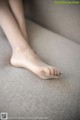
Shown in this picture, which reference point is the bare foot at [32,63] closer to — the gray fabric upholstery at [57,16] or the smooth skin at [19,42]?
the smooth skin at [19,42]

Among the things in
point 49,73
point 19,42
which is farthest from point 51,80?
point 19,42

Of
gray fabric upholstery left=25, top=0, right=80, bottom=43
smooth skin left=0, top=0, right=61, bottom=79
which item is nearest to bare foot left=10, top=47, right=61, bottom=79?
smooth skin left=0, top=0, right=61, bottom=79

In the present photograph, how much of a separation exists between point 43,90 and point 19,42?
24 centimetres

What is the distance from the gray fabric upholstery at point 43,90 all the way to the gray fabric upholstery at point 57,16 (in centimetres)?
12

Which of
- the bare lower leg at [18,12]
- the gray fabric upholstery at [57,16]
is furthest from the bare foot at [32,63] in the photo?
the gray fabric upholstery at [57,16]

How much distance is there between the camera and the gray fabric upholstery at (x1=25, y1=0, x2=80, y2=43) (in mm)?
771

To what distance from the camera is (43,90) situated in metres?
0.56

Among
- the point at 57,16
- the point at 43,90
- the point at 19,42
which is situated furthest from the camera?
the point at 57,16

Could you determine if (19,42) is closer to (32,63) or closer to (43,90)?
(32,63)

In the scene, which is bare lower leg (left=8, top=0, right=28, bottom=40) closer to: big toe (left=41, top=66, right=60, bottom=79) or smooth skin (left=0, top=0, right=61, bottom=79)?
smooth skin (left=0, top=0, right=61, bottom=79)

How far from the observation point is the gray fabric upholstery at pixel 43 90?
1.71 feet

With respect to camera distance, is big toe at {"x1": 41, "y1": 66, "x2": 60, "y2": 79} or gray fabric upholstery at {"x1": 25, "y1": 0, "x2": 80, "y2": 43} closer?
big toe at {"x1": 41, "y1": 66, "x2": 60, "y2": 79}

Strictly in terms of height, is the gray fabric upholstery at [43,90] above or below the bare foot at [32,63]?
below

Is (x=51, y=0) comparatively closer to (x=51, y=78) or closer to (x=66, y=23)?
(x=66, y=23)
